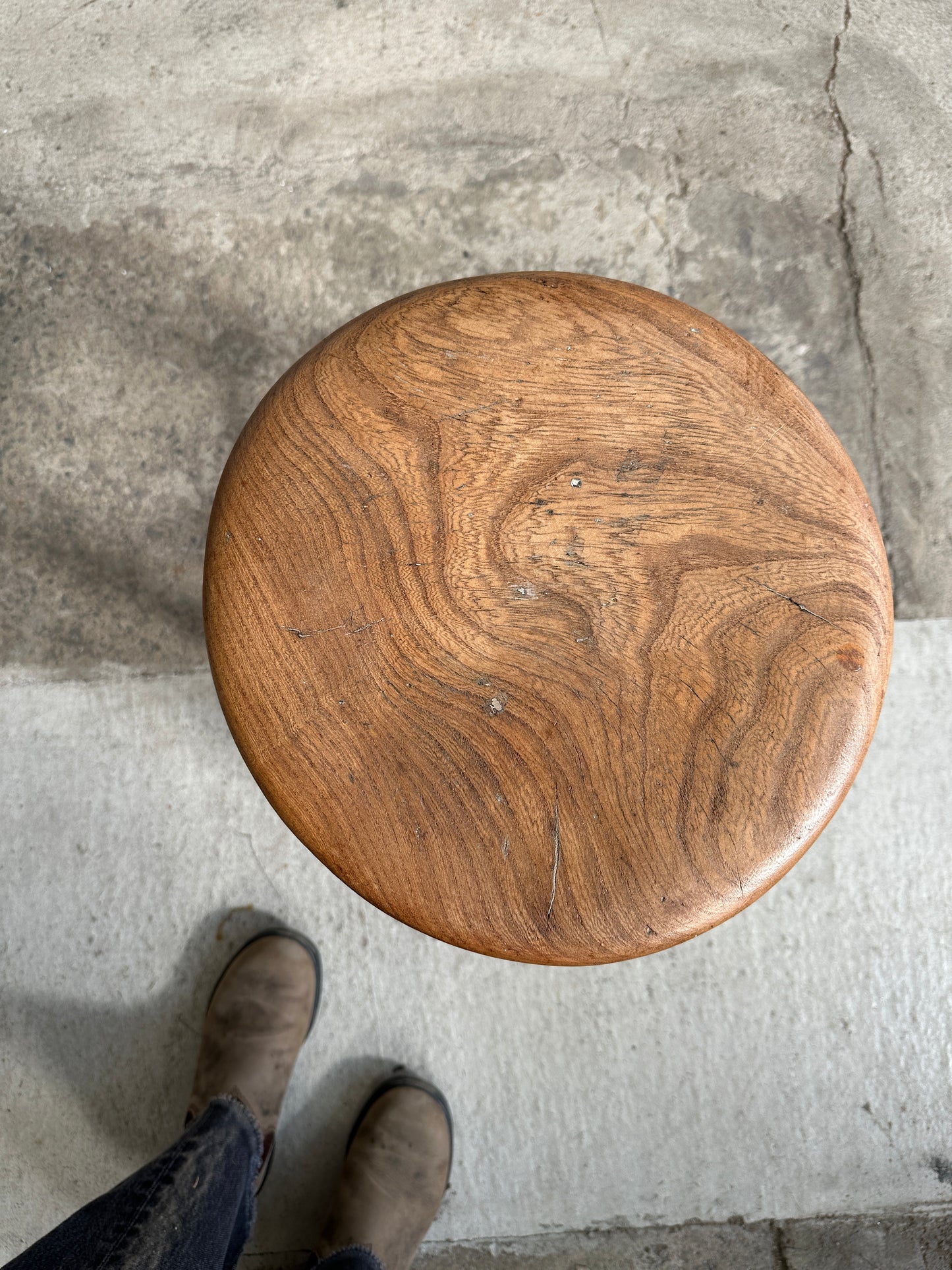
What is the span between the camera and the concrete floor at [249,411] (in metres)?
1.38

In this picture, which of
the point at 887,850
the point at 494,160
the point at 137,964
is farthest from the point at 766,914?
the point at 494,160

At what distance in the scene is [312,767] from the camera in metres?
0.81

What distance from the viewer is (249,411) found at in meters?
1.48

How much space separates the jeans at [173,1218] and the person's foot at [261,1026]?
0.08m

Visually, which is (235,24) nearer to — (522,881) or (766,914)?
(522,881)

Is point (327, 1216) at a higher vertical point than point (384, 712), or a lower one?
lower

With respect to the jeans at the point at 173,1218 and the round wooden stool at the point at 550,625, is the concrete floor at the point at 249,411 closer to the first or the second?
the jeans at the point at 173,1218

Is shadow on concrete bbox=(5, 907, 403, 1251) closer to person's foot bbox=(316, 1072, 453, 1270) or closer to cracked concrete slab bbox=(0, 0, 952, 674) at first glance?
person's foot bbox=(316, 1072, 453, 1270)

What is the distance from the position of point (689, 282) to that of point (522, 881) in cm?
122

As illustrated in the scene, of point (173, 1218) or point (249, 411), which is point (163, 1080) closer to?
point (173, 1218)

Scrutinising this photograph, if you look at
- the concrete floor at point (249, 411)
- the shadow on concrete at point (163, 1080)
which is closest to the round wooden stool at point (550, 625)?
the concrete floor at point (249, 411)

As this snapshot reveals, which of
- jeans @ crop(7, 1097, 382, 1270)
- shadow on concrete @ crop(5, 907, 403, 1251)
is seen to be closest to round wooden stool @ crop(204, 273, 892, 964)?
jeans @ crop(7, 1097, 382, 1270)

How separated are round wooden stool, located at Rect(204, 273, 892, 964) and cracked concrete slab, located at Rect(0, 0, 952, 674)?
743 millimetres

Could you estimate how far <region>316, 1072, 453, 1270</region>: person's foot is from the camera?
130 centimetres
